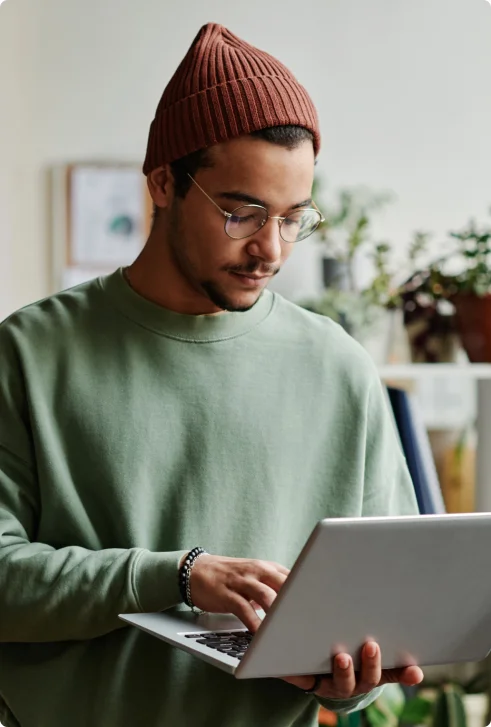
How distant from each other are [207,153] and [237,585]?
1.71ft

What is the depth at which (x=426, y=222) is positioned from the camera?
282 centimetres

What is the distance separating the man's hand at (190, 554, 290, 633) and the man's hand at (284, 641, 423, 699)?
0.31 ft

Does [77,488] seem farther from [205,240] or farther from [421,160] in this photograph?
[421,160]

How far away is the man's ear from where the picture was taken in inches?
51.1

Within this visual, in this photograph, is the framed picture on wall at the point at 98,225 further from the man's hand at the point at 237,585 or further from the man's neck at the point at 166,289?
the man's hand at the point at 237,585

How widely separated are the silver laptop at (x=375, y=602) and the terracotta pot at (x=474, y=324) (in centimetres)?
129

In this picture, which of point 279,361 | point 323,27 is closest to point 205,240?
point 279,361

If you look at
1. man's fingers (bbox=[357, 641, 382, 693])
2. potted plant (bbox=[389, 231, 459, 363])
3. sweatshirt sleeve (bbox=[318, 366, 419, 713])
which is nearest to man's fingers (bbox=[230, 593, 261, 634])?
man's fingers (bbox=[357, 641, 382, 693])

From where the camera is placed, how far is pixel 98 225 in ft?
9.38

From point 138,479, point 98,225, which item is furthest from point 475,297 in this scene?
point 138,479

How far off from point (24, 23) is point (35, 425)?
191 centimetres

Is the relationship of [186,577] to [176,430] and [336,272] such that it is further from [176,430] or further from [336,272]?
[336,272]

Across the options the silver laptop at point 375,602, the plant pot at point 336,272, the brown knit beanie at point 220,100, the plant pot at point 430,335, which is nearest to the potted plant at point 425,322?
the plant pot at point 430,335

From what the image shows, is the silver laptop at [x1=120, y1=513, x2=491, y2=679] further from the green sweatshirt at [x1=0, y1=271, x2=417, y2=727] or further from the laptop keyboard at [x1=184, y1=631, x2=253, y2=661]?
the green sweatshirt at [x1=0, y1=271, x2=417, y2=727]
